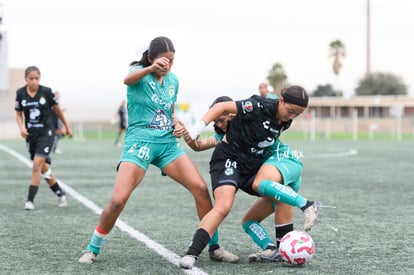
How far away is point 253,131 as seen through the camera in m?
7.41

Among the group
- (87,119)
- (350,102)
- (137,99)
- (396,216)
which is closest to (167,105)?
(137,99)

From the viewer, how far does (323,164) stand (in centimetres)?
2242

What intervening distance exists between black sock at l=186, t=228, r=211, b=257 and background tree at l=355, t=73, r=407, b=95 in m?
94.4

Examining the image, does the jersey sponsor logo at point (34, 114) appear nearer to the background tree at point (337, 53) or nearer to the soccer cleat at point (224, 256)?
the soccer cleat at point (224, 256)

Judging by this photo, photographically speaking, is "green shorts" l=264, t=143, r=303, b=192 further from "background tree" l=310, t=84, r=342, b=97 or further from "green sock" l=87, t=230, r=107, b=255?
"background tree" l=310, t=84, r=342, b=97

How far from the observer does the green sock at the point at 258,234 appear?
7664 millimetres

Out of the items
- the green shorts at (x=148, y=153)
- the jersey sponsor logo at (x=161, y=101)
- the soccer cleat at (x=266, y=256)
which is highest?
the jersey sponsor logo at (x=161, y=101)

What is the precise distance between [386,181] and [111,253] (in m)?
9.73

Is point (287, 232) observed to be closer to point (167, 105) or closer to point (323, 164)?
point (167, 105)

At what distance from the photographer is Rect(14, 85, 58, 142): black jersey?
11.8 m

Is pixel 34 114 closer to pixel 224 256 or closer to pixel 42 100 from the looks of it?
pixel 42 100

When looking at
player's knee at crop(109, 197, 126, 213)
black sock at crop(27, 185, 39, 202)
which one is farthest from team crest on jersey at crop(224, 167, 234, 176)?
black sock at crop(27, 185, 39, 202)

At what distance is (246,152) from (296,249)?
1.01 m

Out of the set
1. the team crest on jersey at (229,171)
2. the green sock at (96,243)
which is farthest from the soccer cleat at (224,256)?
the green sock at (96,243)
